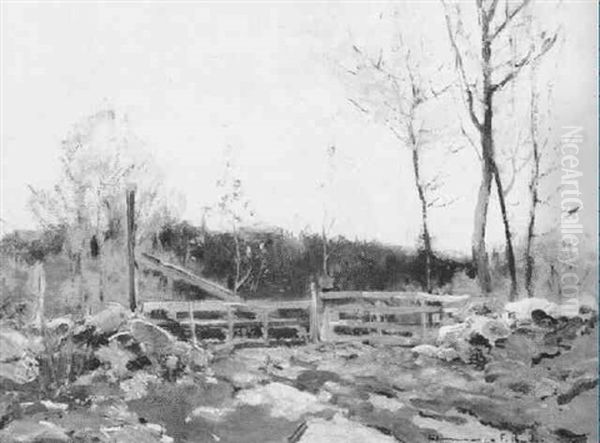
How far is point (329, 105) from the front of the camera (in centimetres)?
254

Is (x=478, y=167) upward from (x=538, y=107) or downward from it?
downward

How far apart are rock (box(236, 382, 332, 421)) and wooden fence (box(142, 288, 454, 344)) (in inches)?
6.2

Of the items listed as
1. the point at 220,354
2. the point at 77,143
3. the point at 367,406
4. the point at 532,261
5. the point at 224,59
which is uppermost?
the point at 224,59

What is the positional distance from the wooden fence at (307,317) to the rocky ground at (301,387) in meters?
0.05

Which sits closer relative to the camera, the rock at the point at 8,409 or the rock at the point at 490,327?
the rock at the point at 8,409

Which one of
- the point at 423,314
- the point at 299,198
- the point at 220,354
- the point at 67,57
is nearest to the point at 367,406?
the point at 423,314

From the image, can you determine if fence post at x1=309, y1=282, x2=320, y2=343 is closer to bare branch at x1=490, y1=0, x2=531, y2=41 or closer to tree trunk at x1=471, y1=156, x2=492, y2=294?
tree trunk at x1=471, y1=156, x2=492, y2=294

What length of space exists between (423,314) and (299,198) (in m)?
0.55

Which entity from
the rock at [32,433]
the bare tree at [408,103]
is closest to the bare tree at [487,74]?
the bare tree at [408,103]

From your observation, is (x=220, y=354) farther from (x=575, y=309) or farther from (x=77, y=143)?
(x=575, y=309)

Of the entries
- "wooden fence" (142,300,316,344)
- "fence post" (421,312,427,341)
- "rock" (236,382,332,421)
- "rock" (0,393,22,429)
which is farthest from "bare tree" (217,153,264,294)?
"rock" (0,393,22,429)

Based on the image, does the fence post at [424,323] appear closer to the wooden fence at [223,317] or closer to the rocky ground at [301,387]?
the rocky ground at [301,387]

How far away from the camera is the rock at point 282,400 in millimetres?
2498

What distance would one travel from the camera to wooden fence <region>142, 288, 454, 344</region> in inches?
98.6
